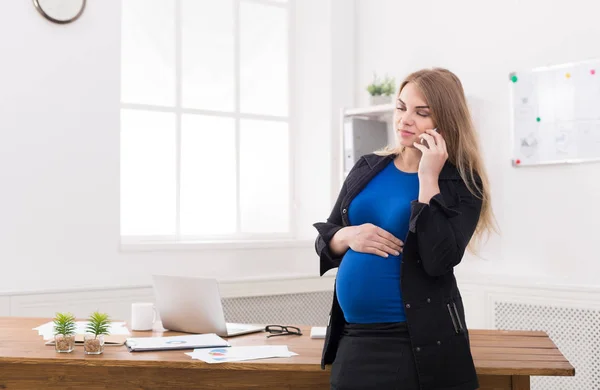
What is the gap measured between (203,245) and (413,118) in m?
2.36

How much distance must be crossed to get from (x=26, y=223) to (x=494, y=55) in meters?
2.53

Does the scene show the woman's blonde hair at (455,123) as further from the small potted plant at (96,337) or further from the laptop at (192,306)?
the small potted plant at (96,337)

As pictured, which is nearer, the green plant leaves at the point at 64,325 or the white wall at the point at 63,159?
the green plant leaves at the point at 64,325

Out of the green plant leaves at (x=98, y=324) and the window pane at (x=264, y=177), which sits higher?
the window pane at (x=264, y=177)

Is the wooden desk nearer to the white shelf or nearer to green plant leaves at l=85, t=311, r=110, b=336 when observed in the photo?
green plant leaves at l=85, t=311, r=110, b=336

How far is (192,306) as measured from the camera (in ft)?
8.61

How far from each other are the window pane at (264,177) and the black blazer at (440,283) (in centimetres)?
274

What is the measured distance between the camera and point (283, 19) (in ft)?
15.7

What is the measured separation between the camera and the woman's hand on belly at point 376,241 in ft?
6.15

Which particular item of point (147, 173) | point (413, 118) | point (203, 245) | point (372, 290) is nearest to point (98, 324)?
point (372, 290)

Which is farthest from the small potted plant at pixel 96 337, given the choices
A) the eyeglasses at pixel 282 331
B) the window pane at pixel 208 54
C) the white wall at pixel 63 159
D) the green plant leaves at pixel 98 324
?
the window pane at pixel 208 54

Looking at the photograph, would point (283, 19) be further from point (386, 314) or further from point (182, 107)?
point (386, 314)

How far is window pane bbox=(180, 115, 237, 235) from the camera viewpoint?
4.38 meters

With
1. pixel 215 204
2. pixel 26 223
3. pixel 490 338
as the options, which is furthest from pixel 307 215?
pixel 490 338
